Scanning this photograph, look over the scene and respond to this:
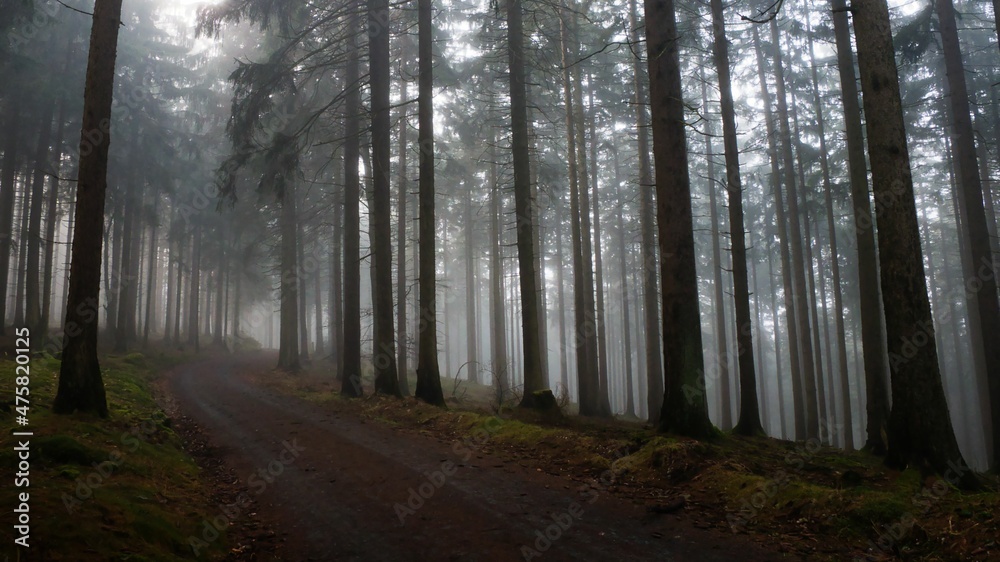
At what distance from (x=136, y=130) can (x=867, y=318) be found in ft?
98.5

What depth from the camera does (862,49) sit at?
729cm

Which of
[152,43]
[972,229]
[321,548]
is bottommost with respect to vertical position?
[321,548]

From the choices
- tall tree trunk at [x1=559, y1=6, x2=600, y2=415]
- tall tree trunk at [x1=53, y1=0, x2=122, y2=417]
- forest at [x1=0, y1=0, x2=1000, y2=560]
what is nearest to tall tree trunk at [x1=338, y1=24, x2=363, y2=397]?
forest at [x1=0, y1=0, x2=1000, y2=560]

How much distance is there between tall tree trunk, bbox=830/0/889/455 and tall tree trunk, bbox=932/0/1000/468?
220 cm

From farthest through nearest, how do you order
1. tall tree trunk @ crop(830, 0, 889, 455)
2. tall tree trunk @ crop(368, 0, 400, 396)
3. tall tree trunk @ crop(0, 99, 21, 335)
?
tall tree trunk @ crop(0, 99, 21, 335)
tall tree trunk @ crop(368, 0, 400, 396)
tall tree trunk @ crop(830, 0, 889, 455)

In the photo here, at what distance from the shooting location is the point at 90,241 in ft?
27.8

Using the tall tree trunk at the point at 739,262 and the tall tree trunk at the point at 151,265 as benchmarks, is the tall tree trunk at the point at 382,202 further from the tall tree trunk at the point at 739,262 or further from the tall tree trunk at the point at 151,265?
the tall tree trunk at the point at 151,265

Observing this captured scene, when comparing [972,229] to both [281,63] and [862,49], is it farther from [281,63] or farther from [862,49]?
[281,63]

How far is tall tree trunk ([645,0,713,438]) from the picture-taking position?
8.55 metres

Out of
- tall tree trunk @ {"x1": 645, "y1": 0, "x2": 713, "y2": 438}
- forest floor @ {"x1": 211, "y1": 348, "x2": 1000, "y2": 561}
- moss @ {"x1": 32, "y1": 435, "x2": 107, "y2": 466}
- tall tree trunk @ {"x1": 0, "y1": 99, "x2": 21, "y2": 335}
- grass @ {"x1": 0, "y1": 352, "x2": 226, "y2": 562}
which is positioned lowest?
forest floor @ {"x1": 211, "y1": 348, "x2": 1000, "y2": 561}

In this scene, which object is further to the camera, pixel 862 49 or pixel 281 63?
pixel 281 63

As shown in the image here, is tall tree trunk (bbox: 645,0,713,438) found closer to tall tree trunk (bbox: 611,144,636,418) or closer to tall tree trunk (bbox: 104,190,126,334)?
tall tree trunk (bbox: 611,144,636,418)

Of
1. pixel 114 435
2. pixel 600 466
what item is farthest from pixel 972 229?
pixel 114 435

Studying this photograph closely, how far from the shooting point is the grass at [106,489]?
13.6 feet
